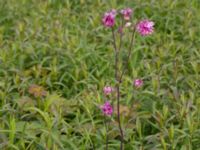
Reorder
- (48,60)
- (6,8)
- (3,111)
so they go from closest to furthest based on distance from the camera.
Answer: (3,111), (48,60), (6,8)

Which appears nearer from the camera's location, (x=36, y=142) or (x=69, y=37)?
(x=36, y=142)

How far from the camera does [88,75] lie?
12.0 ft

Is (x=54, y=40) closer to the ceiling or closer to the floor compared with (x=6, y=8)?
closer to the floor

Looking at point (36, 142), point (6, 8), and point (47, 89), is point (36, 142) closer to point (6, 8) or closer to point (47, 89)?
point (47, 89)

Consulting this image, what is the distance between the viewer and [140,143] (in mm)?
2848

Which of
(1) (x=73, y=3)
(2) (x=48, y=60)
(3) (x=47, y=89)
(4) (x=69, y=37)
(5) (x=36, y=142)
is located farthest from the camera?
(1) (x=73, y=3)

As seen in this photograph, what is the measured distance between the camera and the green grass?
9.34 ft

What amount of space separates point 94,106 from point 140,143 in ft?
1.63

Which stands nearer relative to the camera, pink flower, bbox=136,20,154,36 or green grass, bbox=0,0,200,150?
pink flower, bbox=136,20,154,36

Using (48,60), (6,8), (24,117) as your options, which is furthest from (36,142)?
(6,8)

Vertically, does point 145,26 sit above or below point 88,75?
above

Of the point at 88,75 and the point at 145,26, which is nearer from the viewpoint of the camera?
the point at 145,26

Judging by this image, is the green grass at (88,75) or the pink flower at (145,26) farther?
the green grass at (88,75)

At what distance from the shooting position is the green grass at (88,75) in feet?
9.34
